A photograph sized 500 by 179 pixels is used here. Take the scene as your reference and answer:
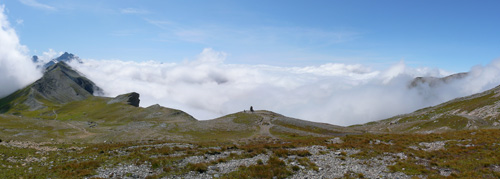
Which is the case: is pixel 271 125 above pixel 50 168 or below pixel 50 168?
above

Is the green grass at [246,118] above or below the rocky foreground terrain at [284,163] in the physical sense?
above

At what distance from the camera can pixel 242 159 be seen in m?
33.8

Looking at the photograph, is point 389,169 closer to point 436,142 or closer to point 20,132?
point 436,142

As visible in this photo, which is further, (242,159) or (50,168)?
(242,159)

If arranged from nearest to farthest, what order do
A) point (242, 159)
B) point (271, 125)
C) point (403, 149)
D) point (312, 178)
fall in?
point (312, 178), point (242, 159), point (403, 149), point (271, 125)

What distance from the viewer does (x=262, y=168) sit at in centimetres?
2845

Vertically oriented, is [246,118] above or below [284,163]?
above

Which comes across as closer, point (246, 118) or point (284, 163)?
point (284, 163)

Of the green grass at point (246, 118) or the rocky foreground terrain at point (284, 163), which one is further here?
the green grass at point (246, 118)

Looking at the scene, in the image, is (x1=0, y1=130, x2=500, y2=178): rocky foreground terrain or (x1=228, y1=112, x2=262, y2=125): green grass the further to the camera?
(x1=228, y1=112, x2=262, y2=125): green grass

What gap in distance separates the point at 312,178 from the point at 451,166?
52.4 feet

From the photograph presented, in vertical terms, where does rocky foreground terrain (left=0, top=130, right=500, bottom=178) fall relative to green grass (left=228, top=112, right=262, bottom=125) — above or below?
below

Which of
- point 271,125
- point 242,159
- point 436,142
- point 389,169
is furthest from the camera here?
point 271,125

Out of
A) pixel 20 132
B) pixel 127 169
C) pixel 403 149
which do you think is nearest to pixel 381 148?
pixel 403 149
